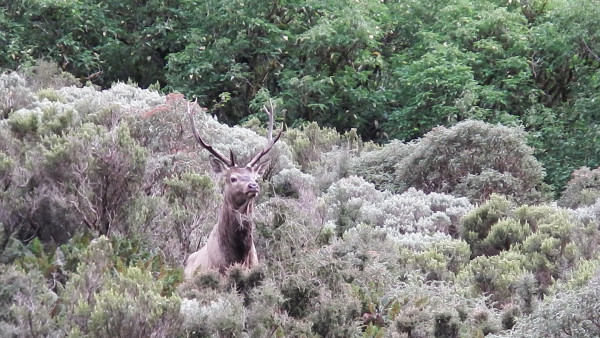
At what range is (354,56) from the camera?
2244 cm

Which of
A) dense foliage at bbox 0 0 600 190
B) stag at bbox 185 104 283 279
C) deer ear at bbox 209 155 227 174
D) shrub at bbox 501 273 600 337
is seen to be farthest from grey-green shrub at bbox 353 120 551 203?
shrub at bbox 501 273 600 337

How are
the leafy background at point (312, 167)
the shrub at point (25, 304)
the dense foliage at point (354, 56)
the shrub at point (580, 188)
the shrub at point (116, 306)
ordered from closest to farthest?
the shrub at point (116, 306), the shrub at point (25, 304), the leafy background at point (312, 167), the shrub at point (580, 188), the dense foliage at point (354, 56)

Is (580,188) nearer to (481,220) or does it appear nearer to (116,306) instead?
(481,220)

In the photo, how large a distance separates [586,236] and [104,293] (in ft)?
22.7

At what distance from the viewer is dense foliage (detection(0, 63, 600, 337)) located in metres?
7.52

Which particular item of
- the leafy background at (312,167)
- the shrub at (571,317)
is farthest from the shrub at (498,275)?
the shrub at (571,317)

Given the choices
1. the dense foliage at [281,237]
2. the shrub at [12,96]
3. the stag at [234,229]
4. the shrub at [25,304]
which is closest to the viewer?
the shrub at [25,304]

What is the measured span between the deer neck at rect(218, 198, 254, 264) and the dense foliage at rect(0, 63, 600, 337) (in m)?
0.22

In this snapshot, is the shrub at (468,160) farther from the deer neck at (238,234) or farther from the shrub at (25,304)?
the shrub at (25,304)

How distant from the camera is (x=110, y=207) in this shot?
32.2ft

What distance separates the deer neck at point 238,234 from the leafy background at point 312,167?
22 centimetres

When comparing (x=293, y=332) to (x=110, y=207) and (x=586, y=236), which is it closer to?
(x=110, y=207)

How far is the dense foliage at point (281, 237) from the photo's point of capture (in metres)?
7.52

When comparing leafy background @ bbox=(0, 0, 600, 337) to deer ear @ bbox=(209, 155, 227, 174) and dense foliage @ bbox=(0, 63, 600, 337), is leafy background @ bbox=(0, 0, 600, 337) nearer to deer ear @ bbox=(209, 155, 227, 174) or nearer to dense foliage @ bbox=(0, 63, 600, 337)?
dense foliage @ bbox=(0, 63, 600, 337)
